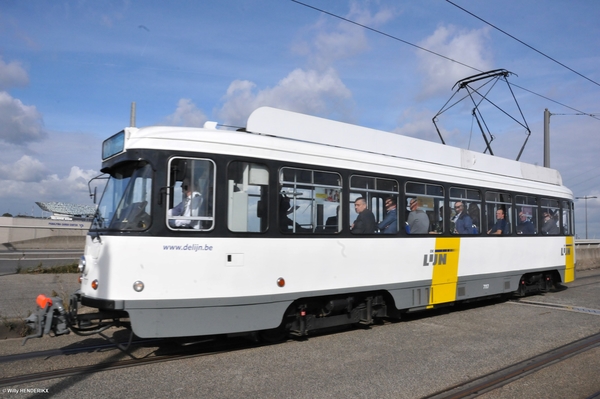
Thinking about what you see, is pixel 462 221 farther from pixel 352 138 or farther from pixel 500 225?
pixel 352 138

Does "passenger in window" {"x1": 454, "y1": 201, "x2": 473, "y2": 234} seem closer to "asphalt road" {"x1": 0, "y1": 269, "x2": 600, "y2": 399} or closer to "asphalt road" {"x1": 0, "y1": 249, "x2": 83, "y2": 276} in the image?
"asphalt road" {"x1": 0, "y1": 269, "x2": 600, "y2": 399}

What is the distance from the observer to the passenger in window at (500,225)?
38.6 ft

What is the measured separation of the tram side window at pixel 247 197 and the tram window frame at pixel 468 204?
470 cm

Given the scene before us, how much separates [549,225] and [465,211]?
436 cm

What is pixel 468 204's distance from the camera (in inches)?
436

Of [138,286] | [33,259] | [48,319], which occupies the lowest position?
[48,319]

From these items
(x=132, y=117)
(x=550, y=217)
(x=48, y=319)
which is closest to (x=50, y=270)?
(x=132, y=117)

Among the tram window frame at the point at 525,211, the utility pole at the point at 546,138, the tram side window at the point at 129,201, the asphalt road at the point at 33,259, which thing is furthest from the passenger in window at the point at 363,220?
the utility pole at the point at 546,138

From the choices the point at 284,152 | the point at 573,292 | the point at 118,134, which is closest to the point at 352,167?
the point at 284,152

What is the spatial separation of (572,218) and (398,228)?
8778mm

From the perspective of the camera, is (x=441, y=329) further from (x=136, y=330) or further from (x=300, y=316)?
(x=136, y=330)

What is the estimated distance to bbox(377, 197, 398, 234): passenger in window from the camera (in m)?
8.99

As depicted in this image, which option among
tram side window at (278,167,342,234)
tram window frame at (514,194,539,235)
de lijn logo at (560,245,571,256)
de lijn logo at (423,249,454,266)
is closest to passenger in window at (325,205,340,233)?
tram side window at (278,167,342,234)

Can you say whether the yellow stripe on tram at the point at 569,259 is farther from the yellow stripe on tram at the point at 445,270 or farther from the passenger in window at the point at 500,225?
the yellow stripe on tram at the point at 445,270
